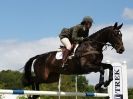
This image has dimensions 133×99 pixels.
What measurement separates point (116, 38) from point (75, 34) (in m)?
1.02

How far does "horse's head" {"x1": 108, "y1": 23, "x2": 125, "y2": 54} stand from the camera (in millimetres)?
10805

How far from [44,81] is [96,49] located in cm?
172

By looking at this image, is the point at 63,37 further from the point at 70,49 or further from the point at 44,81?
the point at 44,81

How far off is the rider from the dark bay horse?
0.21 meters

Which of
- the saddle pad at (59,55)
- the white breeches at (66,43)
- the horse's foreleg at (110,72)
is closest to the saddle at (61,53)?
the saddle pad at (59,55)

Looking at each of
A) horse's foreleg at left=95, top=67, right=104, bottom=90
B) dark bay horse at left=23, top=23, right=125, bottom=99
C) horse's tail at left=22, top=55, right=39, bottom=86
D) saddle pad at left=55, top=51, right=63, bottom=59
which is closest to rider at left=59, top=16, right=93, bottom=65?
saddle pad at left=55, top=51, right=63, bottom=59

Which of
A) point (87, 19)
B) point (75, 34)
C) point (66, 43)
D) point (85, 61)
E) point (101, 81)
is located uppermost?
point (87, 19)

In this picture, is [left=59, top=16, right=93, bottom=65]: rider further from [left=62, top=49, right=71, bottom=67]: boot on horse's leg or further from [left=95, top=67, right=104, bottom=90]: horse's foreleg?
[left=95, top=67, right=104, bottom=90]: horse's foreleg

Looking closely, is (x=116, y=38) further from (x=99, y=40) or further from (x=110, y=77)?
(x=110, y=77)

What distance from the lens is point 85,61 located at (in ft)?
36.3

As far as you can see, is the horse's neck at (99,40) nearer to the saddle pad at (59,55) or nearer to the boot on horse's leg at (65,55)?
the boot on horse's leg at (65,55)

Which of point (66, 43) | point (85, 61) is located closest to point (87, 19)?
point (66, 43)

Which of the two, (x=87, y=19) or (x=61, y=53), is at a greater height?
(x=87, y=19)

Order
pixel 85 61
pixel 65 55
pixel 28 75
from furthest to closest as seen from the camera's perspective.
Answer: pixel 28 75 < pixel 65 55 < pixel 85 61
